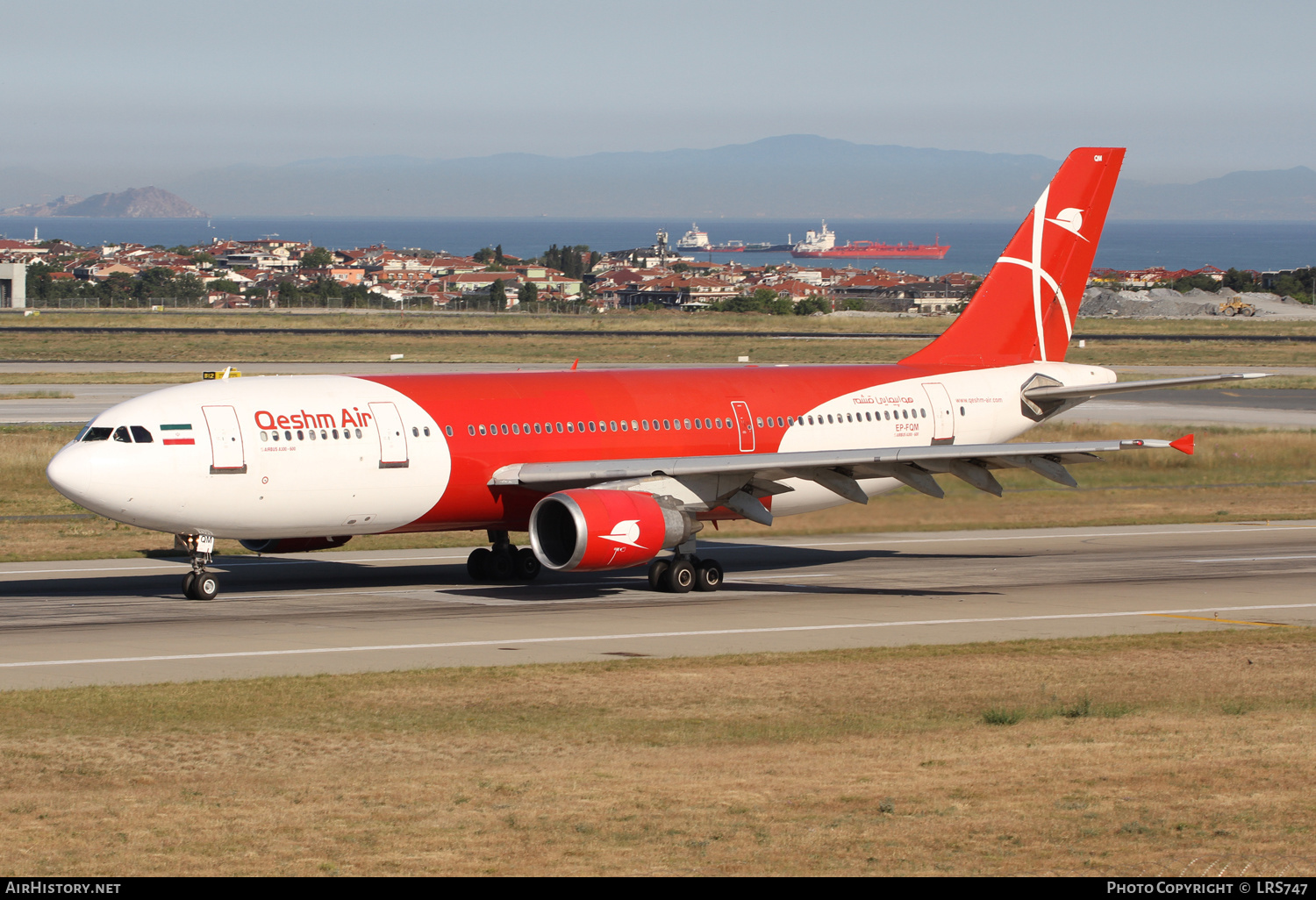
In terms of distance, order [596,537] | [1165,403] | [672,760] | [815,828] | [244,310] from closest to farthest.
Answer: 1. [815,828]
2. [672,760]
3. [596,537]
4. [1165,403]
5. [244,310]

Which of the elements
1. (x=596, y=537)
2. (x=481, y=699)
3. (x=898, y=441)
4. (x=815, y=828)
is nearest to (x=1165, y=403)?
(x=898, y=441)

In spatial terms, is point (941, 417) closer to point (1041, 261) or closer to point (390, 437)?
point (1041, 261)

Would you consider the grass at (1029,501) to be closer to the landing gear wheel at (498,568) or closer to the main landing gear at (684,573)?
the landing gear wheel at (498,568)

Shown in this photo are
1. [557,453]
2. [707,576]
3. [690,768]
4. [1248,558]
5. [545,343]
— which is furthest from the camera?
[545,343]

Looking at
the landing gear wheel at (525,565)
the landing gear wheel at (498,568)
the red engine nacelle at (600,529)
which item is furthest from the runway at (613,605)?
the red engine nacelle at (600,529)

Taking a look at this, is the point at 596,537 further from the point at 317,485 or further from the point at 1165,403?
the point at 1165,403

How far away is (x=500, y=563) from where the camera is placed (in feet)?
116

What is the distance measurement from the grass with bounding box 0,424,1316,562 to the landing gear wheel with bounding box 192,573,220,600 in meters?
8.26

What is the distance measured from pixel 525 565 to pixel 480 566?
1.03 metres

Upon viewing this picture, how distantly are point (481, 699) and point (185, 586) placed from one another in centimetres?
1211

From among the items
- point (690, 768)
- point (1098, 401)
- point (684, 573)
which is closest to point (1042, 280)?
point (684, 573)

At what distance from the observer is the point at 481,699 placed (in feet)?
72.4

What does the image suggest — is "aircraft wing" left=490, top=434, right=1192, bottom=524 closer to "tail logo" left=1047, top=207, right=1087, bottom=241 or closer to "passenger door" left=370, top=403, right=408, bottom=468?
"passenger door" left=370, top=403, right=408, bottom=468

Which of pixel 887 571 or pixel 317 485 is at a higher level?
pixel 317 485
